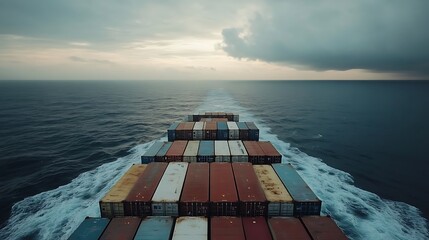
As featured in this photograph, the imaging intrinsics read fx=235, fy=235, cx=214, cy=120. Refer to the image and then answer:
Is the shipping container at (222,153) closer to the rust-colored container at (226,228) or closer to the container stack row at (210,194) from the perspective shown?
the container stack row at (210,194)

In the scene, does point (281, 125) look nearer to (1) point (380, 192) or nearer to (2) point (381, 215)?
(1) point (380, 192)

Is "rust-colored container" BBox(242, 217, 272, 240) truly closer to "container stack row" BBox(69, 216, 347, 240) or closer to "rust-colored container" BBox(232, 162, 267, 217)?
"container stack row" BBox(69, 216, 347, 240)

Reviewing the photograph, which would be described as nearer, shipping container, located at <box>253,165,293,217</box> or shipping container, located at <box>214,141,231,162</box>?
shipping container, located at <box>253,165,293,217</box>

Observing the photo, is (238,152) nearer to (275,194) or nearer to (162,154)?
(162,154)

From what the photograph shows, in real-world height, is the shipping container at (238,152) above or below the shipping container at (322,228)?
above

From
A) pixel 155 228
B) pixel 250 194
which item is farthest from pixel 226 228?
pixel 155 228

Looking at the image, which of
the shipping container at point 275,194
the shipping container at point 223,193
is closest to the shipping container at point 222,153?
the shipping container at point 223,193

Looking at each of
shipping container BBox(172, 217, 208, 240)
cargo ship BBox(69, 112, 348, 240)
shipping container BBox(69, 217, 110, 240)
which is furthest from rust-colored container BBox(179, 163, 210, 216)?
shipping container BBox(69, 217, 110, 240)

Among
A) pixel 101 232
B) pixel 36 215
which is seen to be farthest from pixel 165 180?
pixel 36 215
